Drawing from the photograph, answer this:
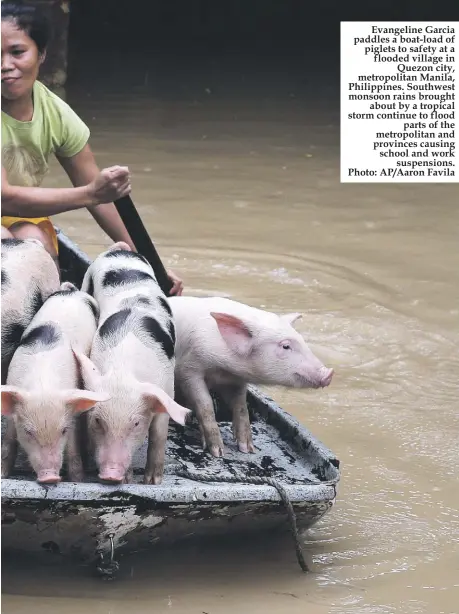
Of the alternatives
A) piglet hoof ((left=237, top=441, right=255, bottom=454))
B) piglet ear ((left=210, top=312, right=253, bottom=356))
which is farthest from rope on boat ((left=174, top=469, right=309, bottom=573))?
piglet ear ((left=210, top=312, right=253, bottom=356))

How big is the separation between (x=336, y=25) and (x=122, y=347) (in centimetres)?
1370

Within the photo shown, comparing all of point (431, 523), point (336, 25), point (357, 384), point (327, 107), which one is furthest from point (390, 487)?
point (336, 25)

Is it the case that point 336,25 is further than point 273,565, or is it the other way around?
point 336,25

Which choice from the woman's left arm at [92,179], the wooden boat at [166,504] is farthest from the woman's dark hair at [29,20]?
the wooden boat at [166,504]

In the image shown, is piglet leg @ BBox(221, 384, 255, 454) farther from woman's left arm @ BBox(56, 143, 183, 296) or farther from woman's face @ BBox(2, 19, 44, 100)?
woman's face @ BBox(2, 19, 44, 100)

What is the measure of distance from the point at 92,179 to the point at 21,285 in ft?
3.70

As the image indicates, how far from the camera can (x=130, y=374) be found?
4168mm

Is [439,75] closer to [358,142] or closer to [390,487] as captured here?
[358,142]

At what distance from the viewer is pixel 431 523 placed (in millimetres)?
4871

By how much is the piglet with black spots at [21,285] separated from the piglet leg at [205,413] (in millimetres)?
636

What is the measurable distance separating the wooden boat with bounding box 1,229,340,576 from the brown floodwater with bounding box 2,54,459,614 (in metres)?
0.19

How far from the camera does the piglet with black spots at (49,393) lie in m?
3.97

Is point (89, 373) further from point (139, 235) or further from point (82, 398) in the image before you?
point (139, 235)

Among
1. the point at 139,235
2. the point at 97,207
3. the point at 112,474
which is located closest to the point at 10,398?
the point at 112,474
